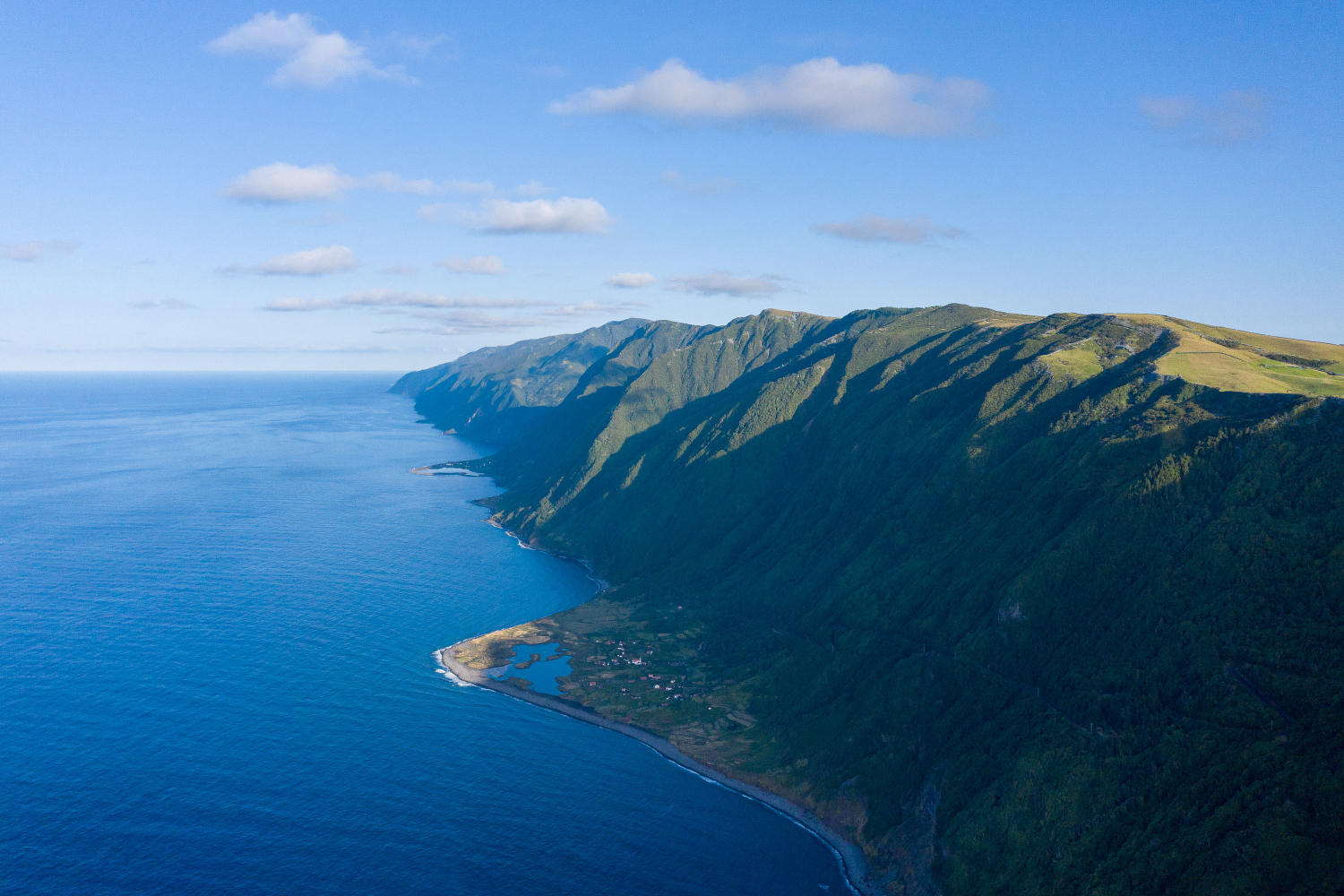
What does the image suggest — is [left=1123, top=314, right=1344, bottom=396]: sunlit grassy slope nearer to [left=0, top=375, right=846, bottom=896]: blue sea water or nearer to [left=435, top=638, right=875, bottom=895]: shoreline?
[left=435, top=638, right=875, bottom=895]: shoreline

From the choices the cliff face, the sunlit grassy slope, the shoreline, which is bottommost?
the shoreline

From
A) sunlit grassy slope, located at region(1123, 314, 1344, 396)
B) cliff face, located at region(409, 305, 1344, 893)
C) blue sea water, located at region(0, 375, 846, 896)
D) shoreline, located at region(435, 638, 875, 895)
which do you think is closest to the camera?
cliff face, located at region(409, 305, 1344, 893)

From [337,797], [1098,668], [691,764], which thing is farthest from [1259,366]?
[337,797]

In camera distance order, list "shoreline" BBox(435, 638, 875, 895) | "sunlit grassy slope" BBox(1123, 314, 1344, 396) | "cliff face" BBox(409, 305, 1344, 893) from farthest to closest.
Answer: "sunlit grassy slope" BBox(1123, 314, 1344, 396)
"shoreline" BBox(435, 638, 875, 895)
"cliff face" BBox(409, 305, 1344, 893)

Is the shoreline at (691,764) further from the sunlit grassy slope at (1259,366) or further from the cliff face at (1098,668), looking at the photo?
the sunlit grassy slope at (1259,366)

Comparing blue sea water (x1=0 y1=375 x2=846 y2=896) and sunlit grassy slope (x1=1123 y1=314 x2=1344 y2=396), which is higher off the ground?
sunlit grassy slope (x1=1123 y1=314 x2=1344 y2=396)

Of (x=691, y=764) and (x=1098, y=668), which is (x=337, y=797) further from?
(x=1098, y=668)

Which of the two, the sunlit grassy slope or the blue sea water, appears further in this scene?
the sunlit grassy slope

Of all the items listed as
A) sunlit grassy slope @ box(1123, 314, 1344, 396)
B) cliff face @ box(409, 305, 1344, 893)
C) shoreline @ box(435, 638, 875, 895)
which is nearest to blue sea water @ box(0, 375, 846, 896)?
shoreline @ box(435, 638, 875, 895)

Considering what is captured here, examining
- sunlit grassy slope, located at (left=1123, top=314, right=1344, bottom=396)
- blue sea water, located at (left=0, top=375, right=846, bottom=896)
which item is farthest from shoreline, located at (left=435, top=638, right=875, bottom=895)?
sunlit grassy slope, located at (left=1123, top=314, right=1344, bottom=396)

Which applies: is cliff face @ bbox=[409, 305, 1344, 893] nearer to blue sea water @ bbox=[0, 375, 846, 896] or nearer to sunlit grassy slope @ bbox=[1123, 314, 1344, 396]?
sunlit grassy slope @ bbox=[1123, 314, 1344, 396]
